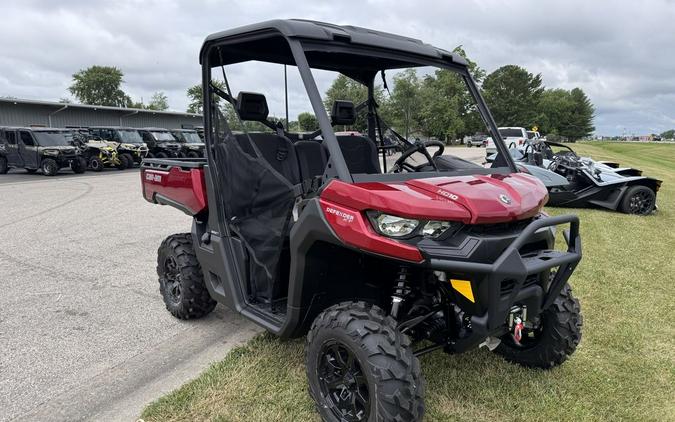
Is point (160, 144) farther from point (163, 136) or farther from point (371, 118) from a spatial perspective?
point (371, 118)

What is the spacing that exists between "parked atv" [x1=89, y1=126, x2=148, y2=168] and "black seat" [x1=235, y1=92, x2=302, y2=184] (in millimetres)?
19865

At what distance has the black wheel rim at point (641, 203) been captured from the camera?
9359 millimetres

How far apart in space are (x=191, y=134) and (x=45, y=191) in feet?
40.2

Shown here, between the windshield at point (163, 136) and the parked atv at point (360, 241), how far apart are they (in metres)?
21.2

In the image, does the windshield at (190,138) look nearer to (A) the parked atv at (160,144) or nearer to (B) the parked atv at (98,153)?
(A) the parked atv at (160,144)

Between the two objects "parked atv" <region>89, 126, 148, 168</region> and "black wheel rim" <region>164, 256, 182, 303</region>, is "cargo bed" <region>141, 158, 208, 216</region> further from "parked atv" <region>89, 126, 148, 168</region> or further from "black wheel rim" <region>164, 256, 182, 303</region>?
"parked atv" <region>89, 126, 148, 168</region>

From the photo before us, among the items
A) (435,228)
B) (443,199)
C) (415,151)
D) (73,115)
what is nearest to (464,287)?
(435,228)

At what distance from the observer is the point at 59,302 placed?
4.48 meters

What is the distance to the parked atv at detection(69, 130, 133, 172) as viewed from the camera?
20455mm

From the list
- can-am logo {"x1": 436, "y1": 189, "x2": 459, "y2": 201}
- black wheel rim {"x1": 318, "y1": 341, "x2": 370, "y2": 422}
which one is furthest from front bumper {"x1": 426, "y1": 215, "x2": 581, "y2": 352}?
black wheel rim {"x1": 318, "y1": 341, "x2": 370, "y2": 422}

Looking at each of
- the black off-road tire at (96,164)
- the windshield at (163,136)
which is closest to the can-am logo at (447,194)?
the black off-road tire at (96,164)

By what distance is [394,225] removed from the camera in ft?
7.35

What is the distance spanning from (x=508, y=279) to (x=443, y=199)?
48 centimetres

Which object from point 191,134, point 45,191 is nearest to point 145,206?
point 45,191
